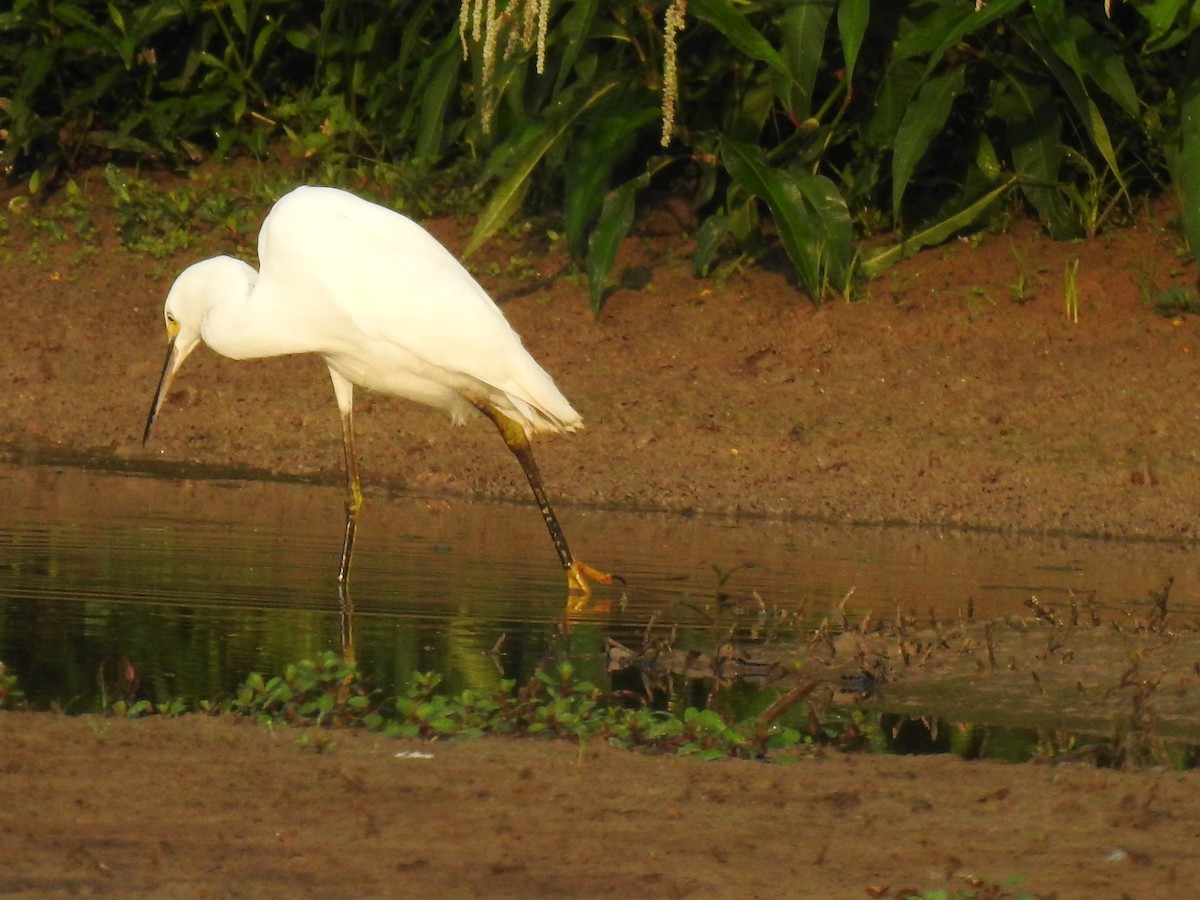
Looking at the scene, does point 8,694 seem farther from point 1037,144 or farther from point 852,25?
point 1037,144

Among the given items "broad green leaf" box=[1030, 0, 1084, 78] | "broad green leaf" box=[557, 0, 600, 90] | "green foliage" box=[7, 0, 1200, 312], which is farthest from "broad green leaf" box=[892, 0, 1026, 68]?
"broad green leaf" box=[557, 0, 600, 90]

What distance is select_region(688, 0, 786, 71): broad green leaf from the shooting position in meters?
9.39

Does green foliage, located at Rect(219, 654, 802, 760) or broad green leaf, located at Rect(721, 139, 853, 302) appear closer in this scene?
green foliage, located at Rect(219, 654, 802, 760)

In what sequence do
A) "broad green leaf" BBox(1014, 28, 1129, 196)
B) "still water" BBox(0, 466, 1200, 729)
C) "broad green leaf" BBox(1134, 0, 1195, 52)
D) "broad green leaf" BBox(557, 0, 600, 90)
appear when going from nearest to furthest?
"still water" BBox(0, 466, 1200, 729) < "broad green leaf" BBox(1134, 0, 1195, 52) < "broad green leaf" BBox(557, 0, 600, 90) < "broad green leaf" BBox(1014, 28, 1129, 196)

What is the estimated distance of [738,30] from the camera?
947 cm

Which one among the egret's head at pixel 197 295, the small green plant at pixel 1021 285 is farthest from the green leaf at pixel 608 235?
the egret's head at pixel 197 295

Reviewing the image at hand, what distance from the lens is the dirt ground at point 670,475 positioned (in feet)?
10.5

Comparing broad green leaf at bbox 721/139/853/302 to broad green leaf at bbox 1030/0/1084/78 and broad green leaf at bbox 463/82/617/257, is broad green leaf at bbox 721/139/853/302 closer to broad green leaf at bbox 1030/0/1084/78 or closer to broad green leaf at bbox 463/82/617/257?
broad green leaf at bbox 463/82/617/257

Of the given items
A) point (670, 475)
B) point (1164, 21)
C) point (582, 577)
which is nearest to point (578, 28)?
point (670, 475)

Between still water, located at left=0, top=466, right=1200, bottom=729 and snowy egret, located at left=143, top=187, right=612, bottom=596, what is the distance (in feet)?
1.17

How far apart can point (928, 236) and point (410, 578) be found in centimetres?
485

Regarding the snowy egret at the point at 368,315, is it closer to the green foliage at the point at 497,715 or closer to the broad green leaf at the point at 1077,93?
the green foliage at the point at 497,715

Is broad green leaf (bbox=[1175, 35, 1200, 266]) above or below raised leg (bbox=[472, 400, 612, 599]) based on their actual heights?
above

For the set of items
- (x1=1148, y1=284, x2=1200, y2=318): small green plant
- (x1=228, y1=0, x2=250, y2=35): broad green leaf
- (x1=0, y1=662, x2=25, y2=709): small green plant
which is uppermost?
(x1=228, y1=0, x2=250, y2=35): broad green leaf
